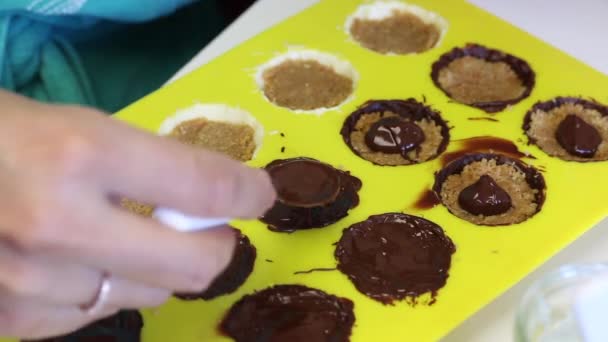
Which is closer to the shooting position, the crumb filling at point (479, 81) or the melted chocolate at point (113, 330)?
the melted chocolate at point (113, 330)

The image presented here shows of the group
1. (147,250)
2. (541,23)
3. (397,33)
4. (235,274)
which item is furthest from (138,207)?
(541,23)

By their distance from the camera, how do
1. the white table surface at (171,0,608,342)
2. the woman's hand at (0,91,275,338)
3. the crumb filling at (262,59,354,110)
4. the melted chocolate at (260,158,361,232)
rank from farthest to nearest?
the white table surface at (171,0,608,342)
the crumb filling at (262,59,354,110)
the melted chocolate at (260,158,361,232)
the woman's hand at (0,91,275,338)

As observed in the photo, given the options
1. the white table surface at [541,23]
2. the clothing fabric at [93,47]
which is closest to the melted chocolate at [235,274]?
the white table surface at [541,23]

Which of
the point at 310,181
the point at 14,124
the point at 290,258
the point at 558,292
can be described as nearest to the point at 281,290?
the point at 290,258

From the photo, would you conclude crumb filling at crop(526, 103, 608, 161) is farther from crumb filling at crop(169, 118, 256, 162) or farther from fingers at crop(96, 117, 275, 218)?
fingers at crop(96, 117, 275, 218)

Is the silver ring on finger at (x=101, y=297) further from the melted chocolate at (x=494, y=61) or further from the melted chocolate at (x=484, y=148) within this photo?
the melted chocolate at (x=494, y=61)

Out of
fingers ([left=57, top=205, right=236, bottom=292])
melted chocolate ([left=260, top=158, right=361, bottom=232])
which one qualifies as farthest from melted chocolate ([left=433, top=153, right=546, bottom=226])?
fingers ([left=57, top=205, right=236, bottom=292])
